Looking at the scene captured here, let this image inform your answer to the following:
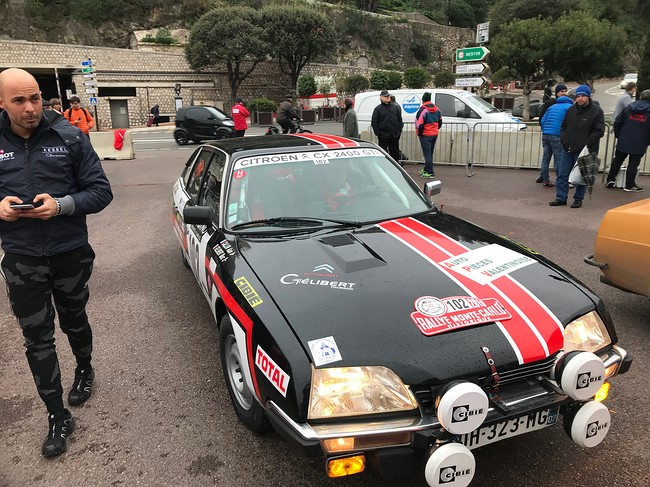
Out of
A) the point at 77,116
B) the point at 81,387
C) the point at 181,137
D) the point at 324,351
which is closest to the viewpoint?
the point at 324,351

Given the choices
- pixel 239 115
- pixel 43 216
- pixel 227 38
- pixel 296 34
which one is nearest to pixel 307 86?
pixel 296 34

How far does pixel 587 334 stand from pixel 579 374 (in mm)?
404

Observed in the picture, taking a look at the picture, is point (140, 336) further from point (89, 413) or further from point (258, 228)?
point (258, 228)

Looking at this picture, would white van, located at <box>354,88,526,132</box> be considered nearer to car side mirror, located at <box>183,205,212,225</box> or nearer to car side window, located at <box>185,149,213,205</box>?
car side window, located at <box>185,149,213,205</box>

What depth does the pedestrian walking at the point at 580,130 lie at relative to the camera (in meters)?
7.55

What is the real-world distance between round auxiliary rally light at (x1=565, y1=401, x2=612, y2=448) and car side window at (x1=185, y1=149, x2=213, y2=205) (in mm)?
3281

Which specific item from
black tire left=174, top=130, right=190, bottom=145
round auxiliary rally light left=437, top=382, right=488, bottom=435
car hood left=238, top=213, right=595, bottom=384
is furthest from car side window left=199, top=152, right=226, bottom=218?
black tire left=174, top=130, right=190, bottom=145

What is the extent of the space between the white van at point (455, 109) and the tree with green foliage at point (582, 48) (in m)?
27.0

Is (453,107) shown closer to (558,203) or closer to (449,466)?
(558,203)

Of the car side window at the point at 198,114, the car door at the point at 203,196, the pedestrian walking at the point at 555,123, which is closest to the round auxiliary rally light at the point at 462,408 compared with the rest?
the car door at the point at 203,196

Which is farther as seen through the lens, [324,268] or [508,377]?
[324,268]

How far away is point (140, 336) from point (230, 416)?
156cm

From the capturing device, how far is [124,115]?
42281 mm

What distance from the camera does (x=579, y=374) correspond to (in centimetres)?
212
